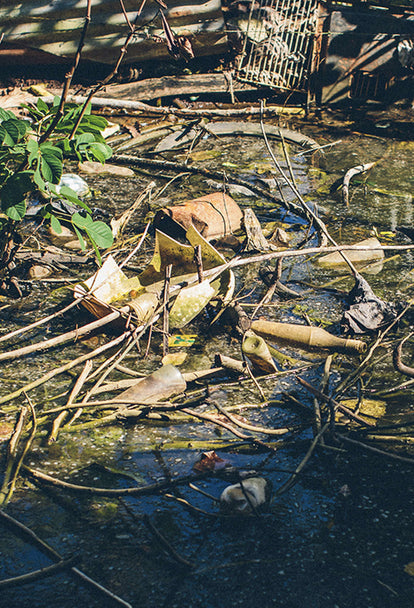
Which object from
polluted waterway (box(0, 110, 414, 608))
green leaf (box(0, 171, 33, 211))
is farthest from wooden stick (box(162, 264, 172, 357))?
green leaf (box(0, 171, 33, 211))

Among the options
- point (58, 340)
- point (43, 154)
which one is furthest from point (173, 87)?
point (58, 340)

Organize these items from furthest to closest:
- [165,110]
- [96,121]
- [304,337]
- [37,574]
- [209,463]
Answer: [165,110] → [304,337] → [96,121] → [209,463] → [37,574]

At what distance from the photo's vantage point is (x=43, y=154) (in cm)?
214

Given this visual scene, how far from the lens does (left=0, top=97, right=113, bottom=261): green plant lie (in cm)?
214

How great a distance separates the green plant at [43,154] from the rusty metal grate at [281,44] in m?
4.61

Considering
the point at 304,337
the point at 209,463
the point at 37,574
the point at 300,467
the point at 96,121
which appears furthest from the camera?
the point at 304,337

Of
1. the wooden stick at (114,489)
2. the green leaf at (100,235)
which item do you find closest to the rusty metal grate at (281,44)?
the green leaf at (100,235)

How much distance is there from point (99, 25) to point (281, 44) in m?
2.30

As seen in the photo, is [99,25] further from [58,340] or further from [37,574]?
[37,574]

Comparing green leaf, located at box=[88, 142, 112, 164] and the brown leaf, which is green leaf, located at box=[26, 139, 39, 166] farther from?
the brown leaf

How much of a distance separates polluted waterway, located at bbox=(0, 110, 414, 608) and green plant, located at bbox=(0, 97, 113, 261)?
63cm

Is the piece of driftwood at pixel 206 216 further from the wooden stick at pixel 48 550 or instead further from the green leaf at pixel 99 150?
the wooden stick at pixel 48 550

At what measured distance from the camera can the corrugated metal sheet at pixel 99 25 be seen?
671 centimetres

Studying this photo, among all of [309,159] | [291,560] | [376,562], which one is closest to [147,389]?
[291,560]
